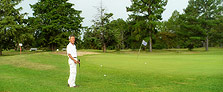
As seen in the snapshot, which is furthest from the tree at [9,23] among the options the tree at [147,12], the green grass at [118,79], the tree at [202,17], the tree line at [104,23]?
the tree at [202,17]

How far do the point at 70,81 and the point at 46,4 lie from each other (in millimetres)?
43716

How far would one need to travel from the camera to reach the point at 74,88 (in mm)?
7328

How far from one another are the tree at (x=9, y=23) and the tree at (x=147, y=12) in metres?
25.8

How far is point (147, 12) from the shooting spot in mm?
49344

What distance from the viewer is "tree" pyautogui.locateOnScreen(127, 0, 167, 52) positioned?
47.2 metres

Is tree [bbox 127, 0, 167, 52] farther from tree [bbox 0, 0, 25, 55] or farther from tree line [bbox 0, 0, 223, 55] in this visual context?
tree [bbox 0, 0, 25, 55]

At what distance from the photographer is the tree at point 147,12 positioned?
47.2 metres

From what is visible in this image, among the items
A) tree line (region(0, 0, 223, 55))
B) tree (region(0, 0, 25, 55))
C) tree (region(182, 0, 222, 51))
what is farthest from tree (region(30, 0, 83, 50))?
tree (region(182, 0, 222, 51))

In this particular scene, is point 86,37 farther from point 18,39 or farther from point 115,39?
point 18,39

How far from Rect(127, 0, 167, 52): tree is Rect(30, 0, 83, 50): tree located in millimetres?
14399

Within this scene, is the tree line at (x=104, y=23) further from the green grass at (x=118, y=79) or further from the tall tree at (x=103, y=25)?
the green grass at (x=118, y=79)

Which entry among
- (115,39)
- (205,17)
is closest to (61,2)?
(115,39)

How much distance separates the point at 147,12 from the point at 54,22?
22.5m

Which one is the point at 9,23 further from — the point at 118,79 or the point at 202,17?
the point at 202,17
